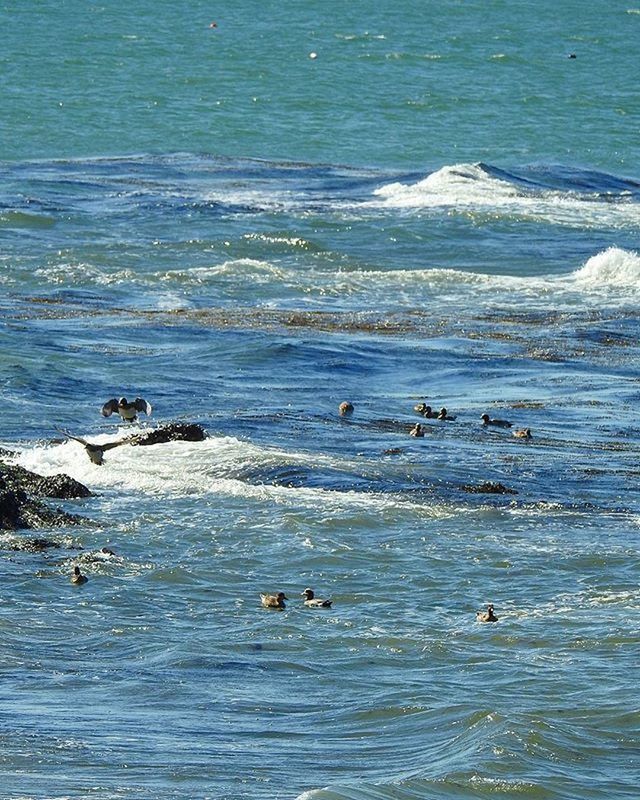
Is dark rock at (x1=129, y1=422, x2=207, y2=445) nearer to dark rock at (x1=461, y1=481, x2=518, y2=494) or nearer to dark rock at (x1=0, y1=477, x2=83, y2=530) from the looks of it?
dark rock at (x1=0, y1=477, x2=83, y2=530)

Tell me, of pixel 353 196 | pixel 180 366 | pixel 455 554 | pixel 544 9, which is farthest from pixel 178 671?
pixel 544 9

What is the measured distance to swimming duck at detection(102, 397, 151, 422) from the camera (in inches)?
610

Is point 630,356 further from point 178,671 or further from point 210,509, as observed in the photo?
point 178,671

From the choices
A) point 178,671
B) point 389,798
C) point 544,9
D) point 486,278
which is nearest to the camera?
point 389,798

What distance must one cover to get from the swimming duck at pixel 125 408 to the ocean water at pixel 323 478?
0.15 metres

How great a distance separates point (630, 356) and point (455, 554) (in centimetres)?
880

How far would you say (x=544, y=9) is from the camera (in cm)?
7631

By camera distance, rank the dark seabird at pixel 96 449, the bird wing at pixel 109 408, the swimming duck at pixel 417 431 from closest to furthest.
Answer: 1. the dark seabird at pixel 96 449
2. the bird wing at pixel 109 408
3. the swimming duck at pixel 417 431

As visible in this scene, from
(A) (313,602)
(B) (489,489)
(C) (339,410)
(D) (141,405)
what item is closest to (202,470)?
(D) (141,405)

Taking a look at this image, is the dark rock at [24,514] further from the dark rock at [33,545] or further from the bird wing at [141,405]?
the bird wing at [141,405]

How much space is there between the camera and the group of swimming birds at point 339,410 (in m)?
11.1

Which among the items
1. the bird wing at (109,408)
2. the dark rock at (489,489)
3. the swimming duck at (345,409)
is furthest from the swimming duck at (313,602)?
the swimming duck at (345,409)

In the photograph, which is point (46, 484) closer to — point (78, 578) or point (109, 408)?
point (78, 578)

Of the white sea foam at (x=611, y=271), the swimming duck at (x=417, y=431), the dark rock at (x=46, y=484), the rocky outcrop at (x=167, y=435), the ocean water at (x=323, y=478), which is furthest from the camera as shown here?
the white sea foam at (x=611, y=271)
